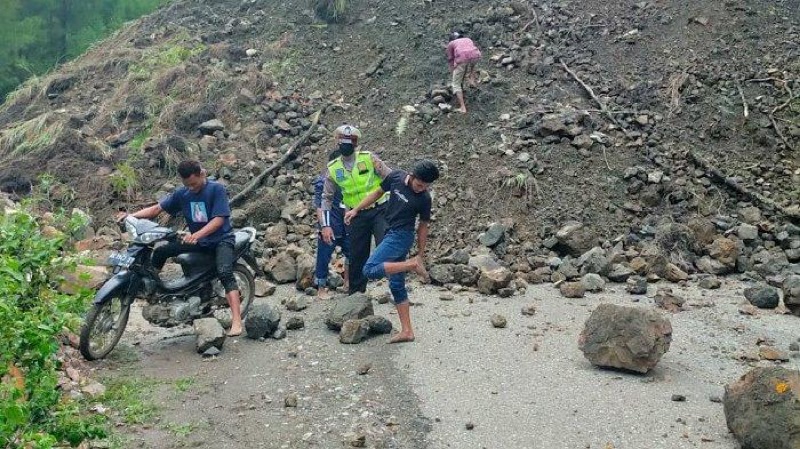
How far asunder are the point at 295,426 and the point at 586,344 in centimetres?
223

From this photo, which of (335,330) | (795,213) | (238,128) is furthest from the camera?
(238,128)

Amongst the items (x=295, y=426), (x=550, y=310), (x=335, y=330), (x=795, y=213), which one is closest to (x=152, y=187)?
(x=335, y=330)

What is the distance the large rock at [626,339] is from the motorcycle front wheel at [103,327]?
12.0ft

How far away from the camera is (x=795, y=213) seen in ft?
32.3

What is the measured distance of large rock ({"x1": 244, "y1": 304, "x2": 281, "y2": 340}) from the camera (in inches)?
266

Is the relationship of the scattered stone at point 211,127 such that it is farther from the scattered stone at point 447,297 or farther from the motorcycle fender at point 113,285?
the motorcycle fender at point 113,285

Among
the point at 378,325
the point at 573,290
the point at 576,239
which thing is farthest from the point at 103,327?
the point at 576,239

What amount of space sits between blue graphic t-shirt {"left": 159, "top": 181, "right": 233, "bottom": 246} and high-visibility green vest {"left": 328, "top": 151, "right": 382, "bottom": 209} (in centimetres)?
125

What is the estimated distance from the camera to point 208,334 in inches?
253

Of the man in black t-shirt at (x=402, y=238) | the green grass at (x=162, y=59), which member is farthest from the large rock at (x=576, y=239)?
the green grass at (x=162, y=59)

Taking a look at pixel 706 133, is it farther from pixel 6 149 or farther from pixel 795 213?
pixel 6 149

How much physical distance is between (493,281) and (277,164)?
203 inches

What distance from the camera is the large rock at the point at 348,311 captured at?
682cm

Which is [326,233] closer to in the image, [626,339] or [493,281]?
[493,281]
